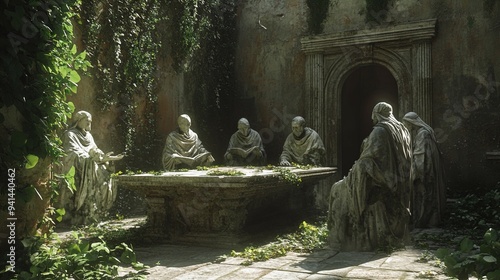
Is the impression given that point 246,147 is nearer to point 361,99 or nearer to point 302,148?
point 302,148

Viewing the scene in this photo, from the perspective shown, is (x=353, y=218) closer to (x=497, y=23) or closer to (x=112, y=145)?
(x=112, y=145)

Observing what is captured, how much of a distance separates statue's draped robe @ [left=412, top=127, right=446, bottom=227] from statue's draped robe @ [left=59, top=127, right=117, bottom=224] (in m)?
5.00

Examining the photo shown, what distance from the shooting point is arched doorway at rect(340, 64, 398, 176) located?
524 inches

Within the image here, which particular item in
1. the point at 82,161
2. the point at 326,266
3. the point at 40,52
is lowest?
the point at 326,266

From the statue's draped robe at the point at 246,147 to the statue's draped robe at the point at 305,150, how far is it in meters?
0.52

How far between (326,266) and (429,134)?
157 inches

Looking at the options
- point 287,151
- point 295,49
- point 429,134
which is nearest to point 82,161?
point 287,151

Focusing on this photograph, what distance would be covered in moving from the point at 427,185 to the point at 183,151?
430 cm

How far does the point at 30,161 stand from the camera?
10.1ft

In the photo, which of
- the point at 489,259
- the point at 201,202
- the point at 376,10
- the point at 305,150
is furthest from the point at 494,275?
the point at 376,10

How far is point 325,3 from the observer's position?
11.8 metres

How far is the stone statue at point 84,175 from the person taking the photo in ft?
25.0

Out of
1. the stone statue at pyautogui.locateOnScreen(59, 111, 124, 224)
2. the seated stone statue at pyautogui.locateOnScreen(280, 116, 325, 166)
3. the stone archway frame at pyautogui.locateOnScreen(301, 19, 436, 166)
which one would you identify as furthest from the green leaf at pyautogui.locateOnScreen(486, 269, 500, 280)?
the stone archway frame at pyautogui.locateOnScreen(301, 19, 436, 166)

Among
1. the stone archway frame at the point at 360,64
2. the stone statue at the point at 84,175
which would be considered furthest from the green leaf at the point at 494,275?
the stone archway frame at the point at 360,64
